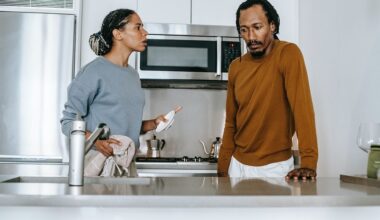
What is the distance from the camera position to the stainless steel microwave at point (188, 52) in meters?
2.92

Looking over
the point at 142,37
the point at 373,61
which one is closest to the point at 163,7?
the point at 142,37

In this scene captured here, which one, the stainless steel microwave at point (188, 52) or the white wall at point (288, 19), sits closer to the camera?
the stainless steel microwave at point (188, 52)

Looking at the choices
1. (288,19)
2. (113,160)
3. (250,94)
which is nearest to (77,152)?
(113,160)

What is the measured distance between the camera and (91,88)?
5.57 feet

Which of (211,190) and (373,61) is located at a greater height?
(373,61)

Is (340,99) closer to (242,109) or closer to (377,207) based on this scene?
(242,109)

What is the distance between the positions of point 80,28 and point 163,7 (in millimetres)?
567

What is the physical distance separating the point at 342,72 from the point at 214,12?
3.37ft

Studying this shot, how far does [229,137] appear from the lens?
79.7 inches

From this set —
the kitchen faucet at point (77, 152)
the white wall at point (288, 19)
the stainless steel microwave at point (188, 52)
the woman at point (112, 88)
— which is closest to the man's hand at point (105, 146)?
the woman at point (112, 88)

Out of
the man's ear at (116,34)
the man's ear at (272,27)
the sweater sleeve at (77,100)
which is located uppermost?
the man's ear at (272,27)

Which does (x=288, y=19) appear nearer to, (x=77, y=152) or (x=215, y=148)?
(x=215, y=148)

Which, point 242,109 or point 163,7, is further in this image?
point 163,7

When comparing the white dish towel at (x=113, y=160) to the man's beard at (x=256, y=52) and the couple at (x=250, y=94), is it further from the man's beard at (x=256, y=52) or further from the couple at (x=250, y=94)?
the man's beard at (x=256, y=52)
